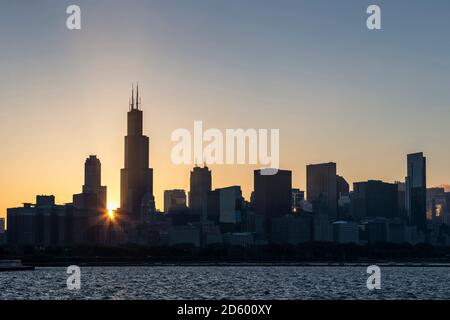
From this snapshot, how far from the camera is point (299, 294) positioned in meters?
110

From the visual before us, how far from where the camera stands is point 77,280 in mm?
157250
